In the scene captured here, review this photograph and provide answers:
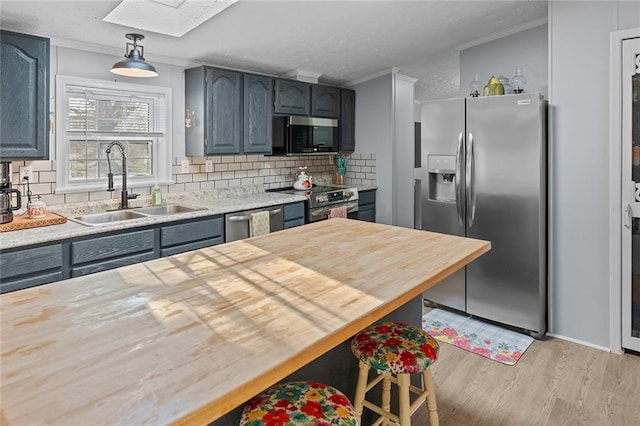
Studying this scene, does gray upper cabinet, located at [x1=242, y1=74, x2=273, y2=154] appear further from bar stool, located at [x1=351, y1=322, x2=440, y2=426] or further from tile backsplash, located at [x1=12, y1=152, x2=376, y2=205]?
bar stool, located at [x1=351, y1=322, x2=440, y2=426]

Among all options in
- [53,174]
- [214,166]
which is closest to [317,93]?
[214,166]

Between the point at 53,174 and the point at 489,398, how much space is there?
3240 mm

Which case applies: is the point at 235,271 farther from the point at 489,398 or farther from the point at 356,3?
the point at 356,3

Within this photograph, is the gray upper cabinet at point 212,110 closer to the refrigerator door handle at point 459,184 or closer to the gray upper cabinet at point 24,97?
the gray upper cabinet at point 24,97

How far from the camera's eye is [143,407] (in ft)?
2.34

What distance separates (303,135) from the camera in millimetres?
4535

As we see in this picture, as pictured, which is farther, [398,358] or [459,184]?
[459,184]

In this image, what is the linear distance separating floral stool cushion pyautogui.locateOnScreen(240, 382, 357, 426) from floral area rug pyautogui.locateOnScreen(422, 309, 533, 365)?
6.59 feet

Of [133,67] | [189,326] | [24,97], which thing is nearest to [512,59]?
[133,67]

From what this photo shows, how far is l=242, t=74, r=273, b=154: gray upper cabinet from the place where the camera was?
4.01m

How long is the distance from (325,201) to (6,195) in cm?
268

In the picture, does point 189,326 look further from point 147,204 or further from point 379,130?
point 379,130

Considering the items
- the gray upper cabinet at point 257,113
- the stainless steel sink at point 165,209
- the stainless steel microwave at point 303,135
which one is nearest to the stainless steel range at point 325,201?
the stainless steel microwave at point 303,135

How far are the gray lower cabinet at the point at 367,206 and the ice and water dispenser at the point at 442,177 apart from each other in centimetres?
139
